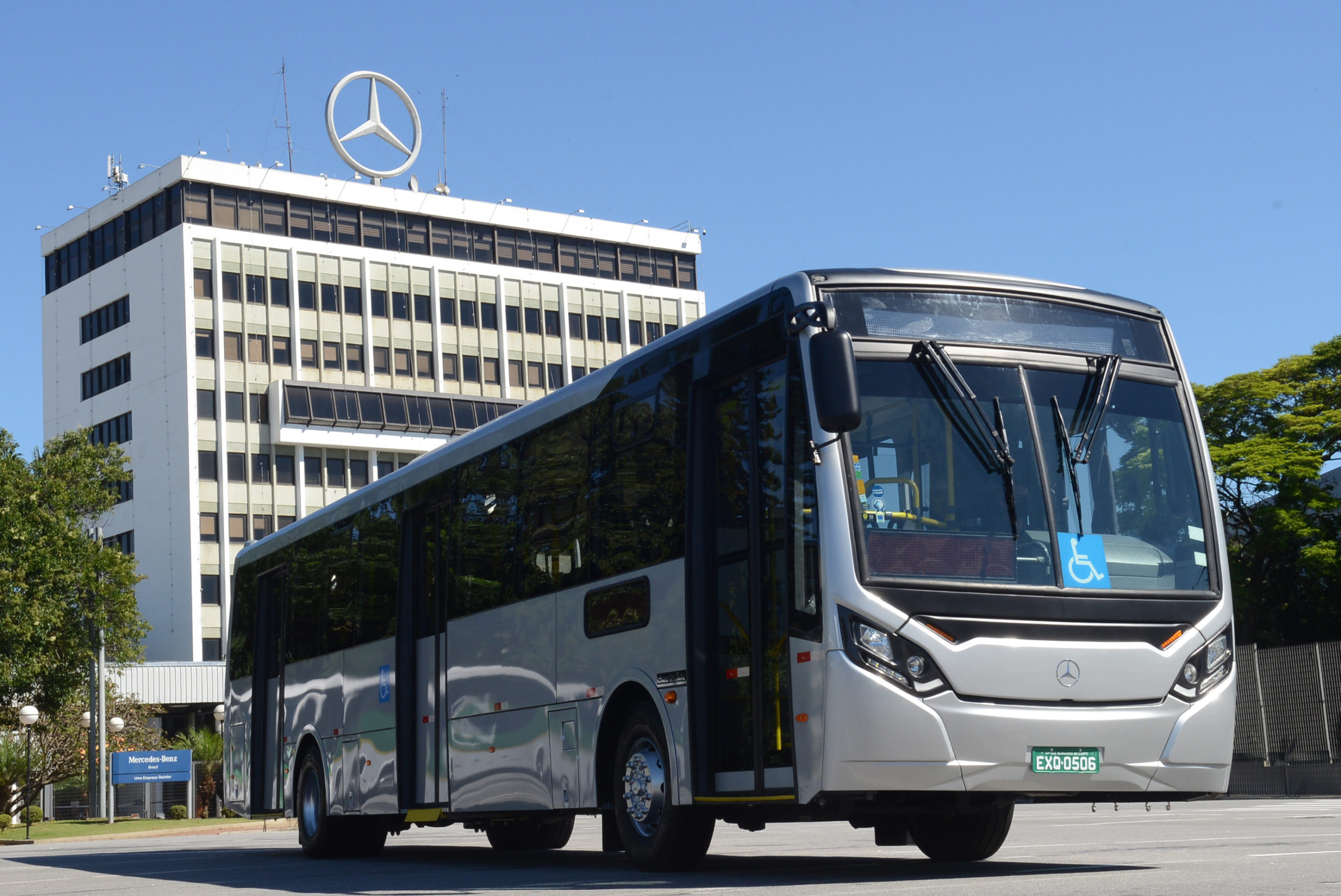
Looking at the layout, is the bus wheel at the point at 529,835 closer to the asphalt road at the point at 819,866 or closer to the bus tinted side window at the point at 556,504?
the asphalt road at the point at 819,866

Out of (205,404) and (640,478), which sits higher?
(205,404)

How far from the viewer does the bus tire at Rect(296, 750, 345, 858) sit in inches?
707

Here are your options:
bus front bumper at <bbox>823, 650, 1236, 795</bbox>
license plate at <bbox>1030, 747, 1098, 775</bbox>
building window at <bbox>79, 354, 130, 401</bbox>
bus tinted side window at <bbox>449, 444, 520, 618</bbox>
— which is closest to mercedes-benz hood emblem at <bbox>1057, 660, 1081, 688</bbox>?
bus front bumper at <bbox>823, 650, 1236, 795</bbox>

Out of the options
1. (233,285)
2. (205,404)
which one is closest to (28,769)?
(205,404)

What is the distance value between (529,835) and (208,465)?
194ft

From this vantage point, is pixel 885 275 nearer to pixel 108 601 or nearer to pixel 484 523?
pixel 484 523

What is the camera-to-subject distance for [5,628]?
4506 cm

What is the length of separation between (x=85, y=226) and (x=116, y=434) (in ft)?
34.6

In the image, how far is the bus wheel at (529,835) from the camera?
58.2 feet

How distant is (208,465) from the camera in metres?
74.1

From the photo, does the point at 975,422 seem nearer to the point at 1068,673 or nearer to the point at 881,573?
the point at 881,573

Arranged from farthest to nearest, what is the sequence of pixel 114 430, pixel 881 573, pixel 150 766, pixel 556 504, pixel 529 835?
pixel 114 430
pixel 150 766
pixel 529 835
pixel 556 504
pixel 881 573

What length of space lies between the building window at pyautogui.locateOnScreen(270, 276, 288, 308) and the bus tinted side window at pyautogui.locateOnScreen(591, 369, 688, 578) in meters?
66.4

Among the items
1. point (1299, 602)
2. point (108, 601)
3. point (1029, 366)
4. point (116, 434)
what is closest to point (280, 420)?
point (116, 434)
